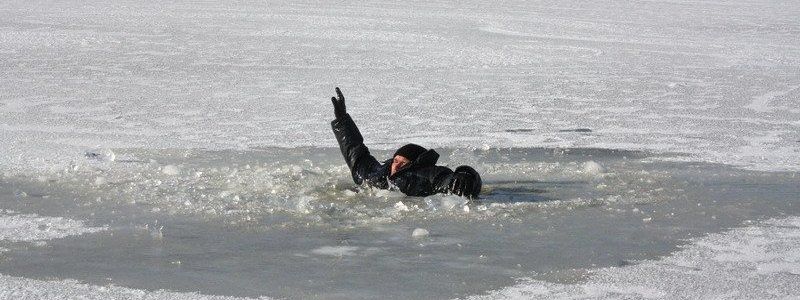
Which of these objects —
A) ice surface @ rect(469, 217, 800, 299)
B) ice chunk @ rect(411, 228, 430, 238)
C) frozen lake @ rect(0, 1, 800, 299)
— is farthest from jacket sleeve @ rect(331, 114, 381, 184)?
ice surface @ rect(469, 217, 800, 299)

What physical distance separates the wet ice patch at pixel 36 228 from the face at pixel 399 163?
5.46 feet

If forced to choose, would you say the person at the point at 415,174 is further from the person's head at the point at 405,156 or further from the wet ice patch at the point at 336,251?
the wet ice patch at the point at 336,251

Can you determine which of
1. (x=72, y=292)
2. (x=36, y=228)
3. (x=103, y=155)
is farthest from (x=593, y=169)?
(x=72, y=292)

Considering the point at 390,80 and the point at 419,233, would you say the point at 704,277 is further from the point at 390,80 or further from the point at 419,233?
the point at 390,80

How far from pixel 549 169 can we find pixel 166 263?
3.31 m

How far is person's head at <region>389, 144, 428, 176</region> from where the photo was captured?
6473mm

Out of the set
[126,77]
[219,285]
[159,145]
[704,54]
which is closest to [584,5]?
[704,54]

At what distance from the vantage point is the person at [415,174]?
6.32 m

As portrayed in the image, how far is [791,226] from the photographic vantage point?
591cm

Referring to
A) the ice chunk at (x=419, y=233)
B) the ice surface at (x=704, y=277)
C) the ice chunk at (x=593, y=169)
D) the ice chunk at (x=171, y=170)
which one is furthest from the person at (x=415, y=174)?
the ice surface at (x=704, y=277)

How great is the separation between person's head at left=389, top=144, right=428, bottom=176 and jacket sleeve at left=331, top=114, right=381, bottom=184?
9.7 inches

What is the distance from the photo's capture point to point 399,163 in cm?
653

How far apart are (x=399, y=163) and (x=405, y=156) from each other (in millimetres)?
70

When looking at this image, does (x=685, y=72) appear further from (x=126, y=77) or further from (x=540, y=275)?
(x=540, y=275)
